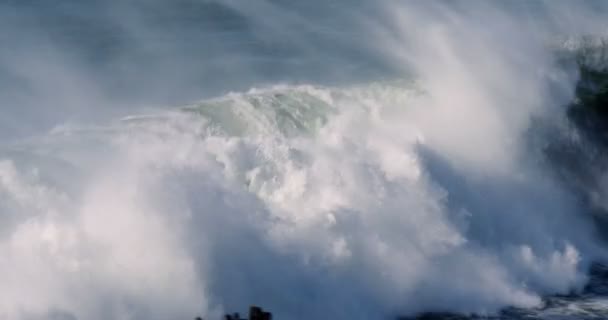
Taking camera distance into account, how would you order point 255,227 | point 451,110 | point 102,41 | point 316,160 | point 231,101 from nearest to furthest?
point 255,227 → point 316,160 → point 231,101 → point 451,110 → point 102,41

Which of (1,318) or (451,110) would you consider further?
(451,110)

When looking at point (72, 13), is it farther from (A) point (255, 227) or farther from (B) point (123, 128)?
(A) point (255, 227)

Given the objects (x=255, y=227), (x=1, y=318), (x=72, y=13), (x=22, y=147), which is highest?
(x=72, y=13)

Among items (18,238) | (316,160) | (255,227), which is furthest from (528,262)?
(18,238)

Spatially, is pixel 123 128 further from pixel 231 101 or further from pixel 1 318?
pixel 1 318

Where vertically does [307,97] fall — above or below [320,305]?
above

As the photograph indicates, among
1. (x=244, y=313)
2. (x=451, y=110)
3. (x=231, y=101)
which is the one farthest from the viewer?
(x=451, y=110)
